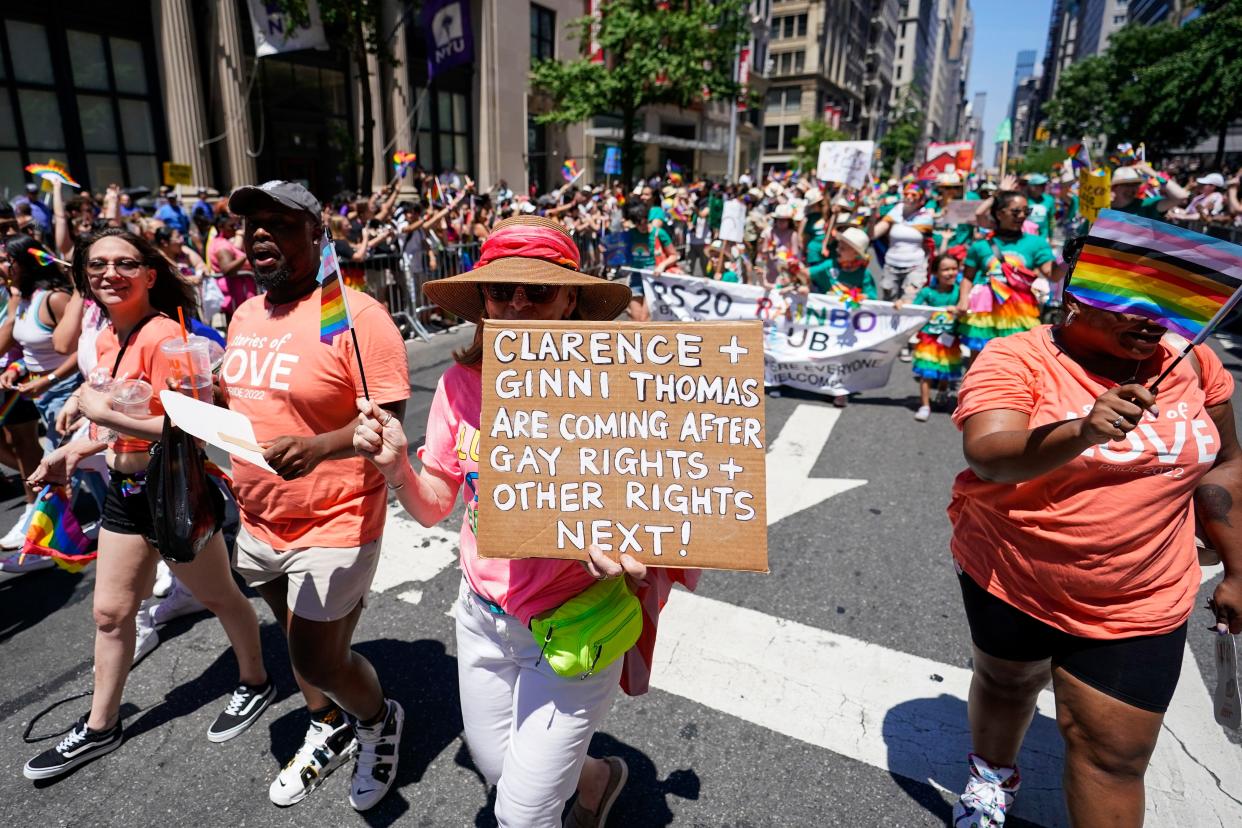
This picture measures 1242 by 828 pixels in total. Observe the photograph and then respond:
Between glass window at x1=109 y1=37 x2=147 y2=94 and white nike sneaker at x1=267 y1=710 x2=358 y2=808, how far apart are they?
1794 cm

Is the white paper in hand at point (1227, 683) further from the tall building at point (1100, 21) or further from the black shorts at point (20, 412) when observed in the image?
the tall building at point (1100, 21)

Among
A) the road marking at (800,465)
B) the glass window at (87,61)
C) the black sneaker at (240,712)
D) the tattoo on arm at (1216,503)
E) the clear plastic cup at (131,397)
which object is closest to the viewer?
the tattoo on arm at (1216,503)

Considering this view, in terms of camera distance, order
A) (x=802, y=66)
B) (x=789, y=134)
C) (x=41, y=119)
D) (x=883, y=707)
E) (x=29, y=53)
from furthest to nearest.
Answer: (x=789, y=134) → (x=802, y=66) → (x=41, y=119) → (x=29, y=53) → (x=883, y=707)

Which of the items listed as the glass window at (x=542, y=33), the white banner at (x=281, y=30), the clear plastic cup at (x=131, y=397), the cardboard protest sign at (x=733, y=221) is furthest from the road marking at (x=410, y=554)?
the glass window at (x=542, y=33)

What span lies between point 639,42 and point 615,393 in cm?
2424

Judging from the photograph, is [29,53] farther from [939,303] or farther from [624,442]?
[624,442]

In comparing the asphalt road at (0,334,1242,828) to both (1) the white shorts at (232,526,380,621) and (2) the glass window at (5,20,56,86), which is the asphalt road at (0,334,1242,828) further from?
(2) the glass window at (5,20,56,86)

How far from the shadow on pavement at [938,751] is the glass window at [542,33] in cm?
2826

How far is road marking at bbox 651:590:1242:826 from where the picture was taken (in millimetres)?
2615

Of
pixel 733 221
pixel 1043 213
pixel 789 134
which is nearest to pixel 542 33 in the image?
pixel 733 221

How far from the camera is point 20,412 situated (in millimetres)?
4746

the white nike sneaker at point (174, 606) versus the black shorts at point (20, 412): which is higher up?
the black shorts at point (20, 412)

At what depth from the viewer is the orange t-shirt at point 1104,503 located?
187 cm

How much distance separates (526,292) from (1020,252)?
5.83 meters
